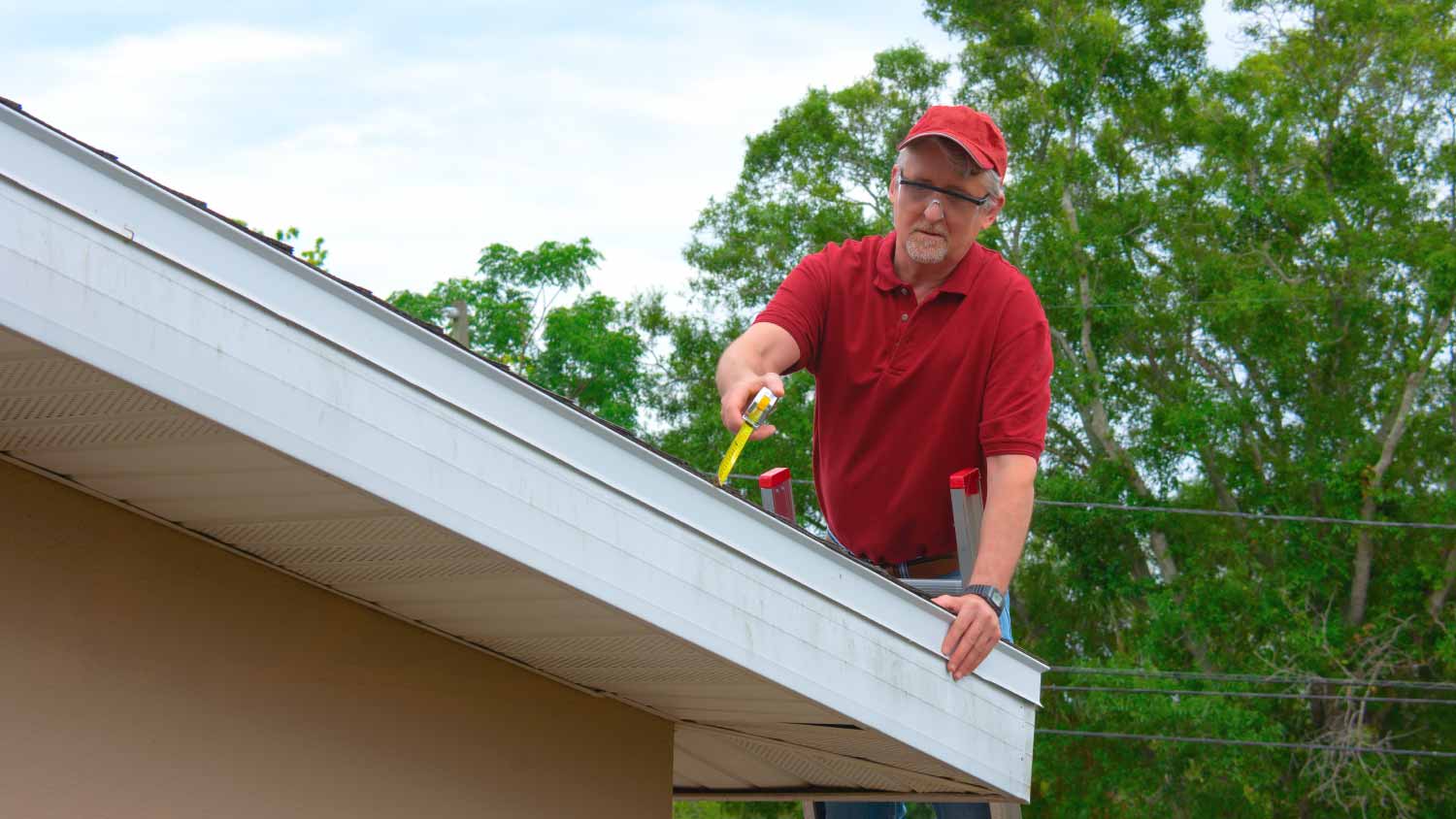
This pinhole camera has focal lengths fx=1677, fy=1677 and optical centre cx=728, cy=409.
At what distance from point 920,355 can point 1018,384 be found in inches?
8.7

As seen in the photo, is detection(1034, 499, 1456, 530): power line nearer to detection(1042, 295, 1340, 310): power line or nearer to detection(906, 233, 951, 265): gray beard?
detection(1042, 295, 1340, 310): power line

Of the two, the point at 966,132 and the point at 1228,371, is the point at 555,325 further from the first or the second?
the point at 966,132

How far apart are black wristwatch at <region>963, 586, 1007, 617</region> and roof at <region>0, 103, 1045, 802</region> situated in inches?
3.9

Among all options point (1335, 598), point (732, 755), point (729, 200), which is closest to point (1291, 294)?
point (1335, 598)

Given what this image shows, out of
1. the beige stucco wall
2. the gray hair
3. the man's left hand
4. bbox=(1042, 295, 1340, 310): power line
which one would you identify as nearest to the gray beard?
the gray hair

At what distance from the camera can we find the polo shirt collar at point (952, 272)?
3.41 metres

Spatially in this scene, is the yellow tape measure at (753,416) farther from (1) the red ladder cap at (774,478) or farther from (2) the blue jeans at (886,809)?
(2) the blue jeans at (886,809)

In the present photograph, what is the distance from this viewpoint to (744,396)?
3.07 metres

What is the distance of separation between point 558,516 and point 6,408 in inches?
29.7

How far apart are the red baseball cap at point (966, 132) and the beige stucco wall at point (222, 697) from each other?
50.5 inches

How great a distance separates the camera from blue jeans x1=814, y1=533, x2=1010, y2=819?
357 cm

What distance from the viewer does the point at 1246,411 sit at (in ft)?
73.9

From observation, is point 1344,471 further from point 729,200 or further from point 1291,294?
point 729,200

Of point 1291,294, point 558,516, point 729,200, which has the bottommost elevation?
point 558,516
